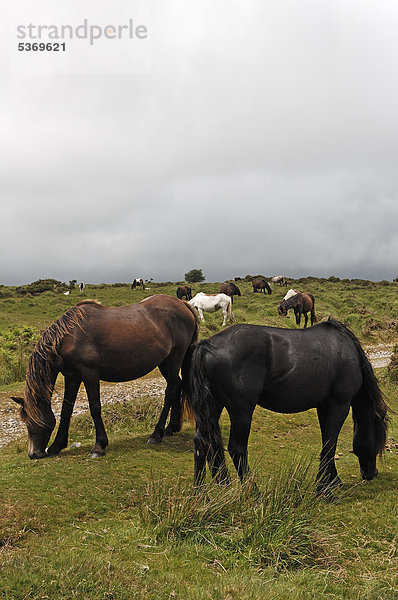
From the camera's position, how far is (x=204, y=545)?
4492mm

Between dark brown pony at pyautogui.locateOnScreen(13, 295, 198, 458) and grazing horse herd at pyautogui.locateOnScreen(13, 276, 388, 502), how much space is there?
0.7 inches

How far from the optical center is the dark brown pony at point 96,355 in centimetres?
712

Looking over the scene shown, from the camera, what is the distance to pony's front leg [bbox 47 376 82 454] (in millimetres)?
7465

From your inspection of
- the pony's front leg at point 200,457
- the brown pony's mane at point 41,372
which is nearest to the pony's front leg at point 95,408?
the brown pony's mane at point 41,372

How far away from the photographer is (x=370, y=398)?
20.9 ft

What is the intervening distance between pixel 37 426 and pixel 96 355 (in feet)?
4.79

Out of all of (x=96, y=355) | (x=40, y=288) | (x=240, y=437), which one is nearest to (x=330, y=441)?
(x=240, y=437)

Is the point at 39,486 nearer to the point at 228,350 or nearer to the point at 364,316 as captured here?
the point at 228,350

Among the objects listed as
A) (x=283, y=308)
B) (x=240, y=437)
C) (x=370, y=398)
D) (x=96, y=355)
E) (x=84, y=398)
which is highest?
(x=96, y=355)

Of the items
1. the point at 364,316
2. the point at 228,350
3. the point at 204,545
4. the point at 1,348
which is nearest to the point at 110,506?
the point at 204,545

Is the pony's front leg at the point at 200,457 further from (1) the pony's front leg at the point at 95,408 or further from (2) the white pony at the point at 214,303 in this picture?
(2) the white pony at the point at 214,303

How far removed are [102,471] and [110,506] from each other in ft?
3.38

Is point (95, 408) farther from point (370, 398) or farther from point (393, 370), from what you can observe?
point (393, 370)

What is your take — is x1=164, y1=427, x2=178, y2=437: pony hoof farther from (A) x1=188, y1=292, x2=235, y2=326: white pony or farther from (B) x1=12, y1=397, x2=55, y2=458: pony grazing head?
(A) x1=188, y1=292, x2=235, y2=326: white pony
